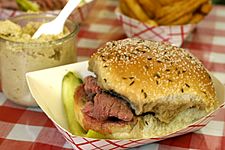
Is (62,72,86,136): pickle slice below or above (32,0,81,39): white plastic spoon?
below

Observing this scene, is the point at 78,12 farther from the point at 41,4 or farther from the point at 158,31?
the point at 158,31

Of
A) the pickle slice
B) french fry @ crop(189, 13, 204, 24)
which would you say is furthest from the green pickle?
french fry @ crop(189, 13, 204, 24)

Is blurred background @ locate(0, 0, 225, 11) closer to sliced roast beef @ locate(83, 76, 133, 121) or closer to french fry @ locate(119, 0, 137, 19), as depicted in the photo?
french fry @ locate(119, 0, 137, 19)

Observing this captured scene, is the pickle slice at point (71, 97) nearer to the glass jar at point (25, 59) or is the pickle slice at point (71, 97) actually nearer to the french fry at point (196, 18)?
the glass jar at point (25, 59)

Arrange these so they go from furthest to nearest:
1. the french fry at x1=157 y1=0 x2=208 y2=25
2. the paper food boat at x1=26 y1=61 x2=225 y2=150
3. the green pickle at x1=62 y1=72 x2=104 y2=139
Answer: the french fry at x1=157 y1=0 x2=208 y2=25 → the green pickle at x1=62 y1=72 x2=104 y2=139 → the paper food boat at x1=26 y1=61 x2=225 y2=150

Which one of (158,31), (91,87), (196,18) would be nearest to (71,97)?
(91,87)

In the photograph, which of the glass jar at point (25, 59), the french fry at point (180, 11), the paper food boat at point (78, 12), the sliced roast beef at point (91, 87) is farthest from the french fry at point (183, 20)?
the sliced roast beef at point (91, 87)
